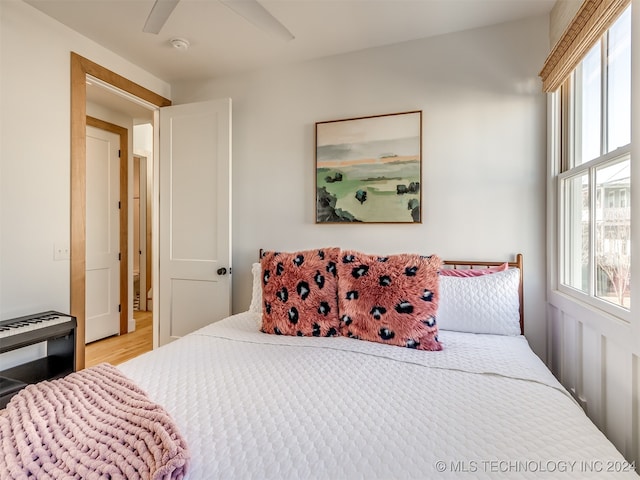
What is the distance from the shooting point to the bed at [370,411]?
81 cm

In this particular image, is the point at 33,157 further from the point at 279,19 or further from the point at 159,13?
the point at 279,19

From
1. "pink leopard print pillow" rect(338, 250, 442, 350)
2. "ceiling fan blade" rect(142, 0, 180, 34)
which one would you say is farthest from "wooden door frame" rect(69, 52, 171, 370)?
"pink leopard print pillow" rect(338, 250, 442, 350)

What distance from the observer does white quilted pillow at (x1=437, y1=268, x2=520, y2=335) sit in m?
1.82

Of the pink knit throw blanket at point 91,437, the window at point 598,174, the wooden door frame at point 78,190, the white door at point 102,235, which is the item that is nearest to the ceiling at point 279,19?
the wooden door frame at point 78,190

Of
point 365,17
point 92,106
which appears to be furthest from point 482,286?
point 92,106

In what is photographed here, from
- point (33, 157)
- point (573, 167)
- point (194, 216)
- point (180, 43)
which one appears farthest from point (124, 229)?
point (573, 167)

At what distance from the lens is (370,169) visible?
2490mm

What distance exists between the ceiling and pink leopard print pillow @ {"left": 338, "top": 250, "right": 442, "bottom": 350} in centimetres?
137

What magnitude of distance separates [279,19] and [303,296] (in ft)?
5.82

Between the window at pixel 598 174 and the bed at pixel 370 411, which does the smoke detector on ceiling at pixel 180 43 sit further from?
the window at pixel 598 174

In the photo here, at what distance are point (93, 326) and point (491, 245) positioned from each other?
3.95m

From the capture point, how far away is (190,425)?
3.17ft

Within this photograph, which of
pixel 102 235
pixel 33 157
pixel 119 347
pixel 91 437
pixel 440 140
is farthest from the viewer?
pixel 102 235

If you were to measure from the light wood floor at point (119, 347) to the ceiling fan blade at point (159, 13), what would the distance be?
2.78 meters
